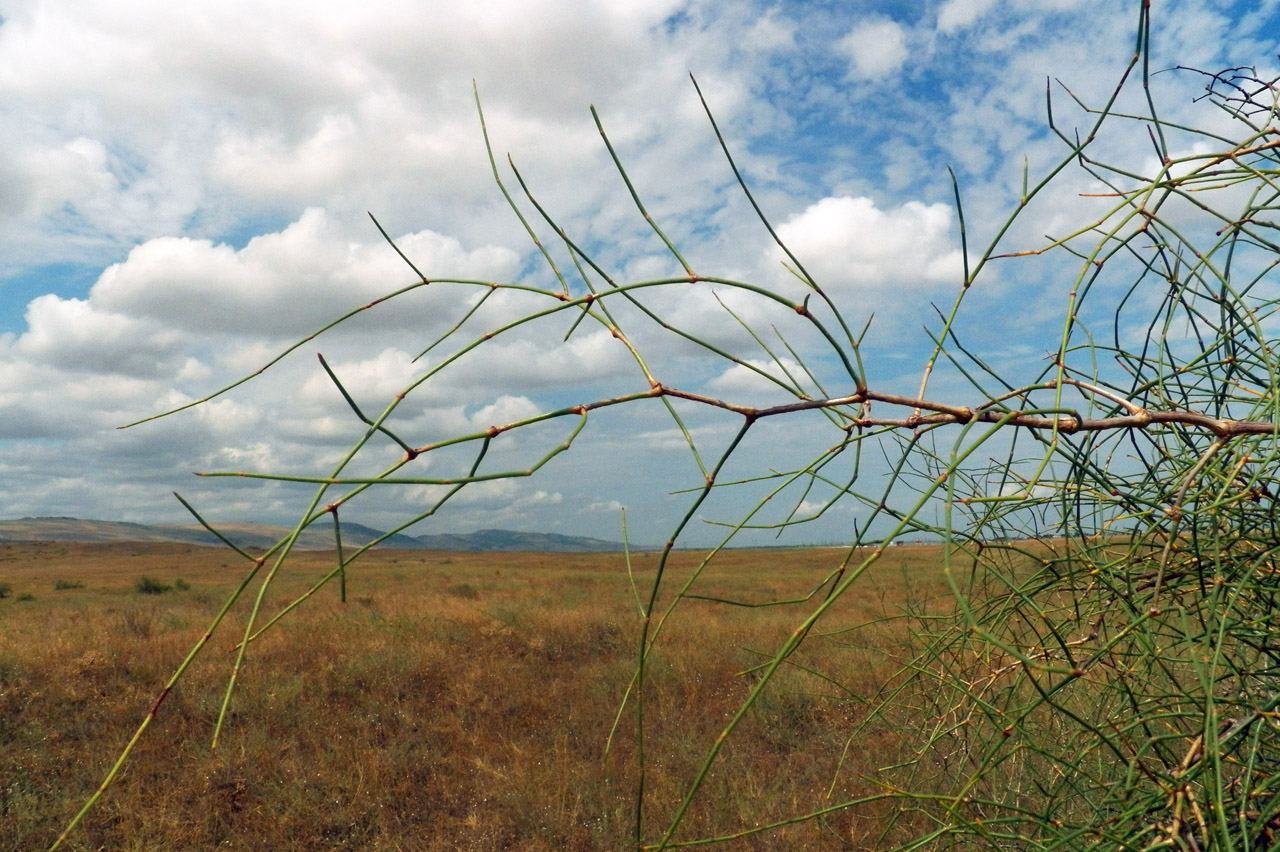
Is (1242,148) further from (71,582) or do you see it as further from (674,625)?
(71,582)

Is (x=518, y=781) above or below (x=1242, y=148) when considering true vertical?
below

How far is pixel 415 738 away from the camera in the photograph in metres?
7.27

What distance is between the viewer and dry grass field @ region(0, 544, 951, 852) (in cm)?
560

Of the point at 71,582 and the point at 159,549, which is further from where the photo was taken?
the point at 159,549

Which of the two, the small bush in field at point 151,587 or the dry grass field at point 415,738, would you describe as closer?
the dry grass field at point 415,738

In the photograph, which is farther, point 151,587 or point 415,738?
point 151,587

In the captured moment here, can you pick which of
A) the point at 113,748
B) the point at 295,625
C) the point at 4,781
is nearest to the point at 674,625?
the point at 295,625

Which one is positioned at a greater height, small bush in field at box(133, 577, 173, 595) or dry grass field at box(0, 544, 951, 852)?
dry grass field at box(0, 544, 951, 852)

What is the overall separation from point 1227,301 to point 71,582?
109 feet

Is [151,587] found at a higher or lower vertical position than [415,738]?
lower

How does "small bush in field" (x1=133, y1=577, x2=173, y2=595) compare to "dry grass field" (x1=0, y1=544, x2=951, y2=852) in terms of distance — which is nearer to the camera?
"dry grass field" (x1=0, y1=544, x2=951, y2=852)

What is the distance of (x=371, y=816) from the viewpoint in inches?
231

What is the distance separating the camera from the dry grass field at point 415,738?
220 inches

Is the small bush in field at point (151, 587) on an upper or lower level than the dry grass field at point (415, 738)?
lower
